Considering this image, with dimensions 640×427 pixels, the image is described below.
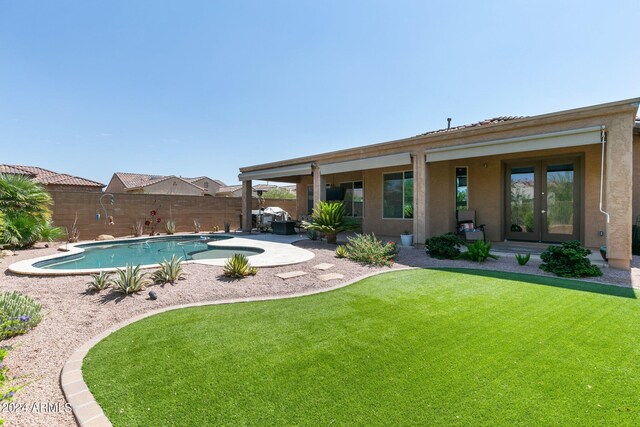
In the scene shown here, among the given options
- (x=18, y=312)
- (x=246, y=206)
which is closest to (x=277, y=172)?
(x=246, y=206)

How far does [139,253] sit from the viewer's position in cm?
1155

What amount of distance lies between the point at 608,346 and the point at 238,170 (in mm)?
17958

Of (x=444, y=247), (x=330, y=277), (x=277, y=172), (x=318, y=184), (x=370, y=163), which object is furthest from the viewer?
(x=277, y=172)

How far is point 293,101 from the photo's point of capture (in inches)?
667

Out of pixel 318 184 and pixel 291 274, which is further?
pixel 318 184

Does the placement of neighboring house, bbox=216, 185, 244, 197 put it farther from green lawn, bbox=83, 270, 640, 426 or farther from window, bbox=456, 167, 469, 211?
green lawn, bbox=83, 270, 640, 426

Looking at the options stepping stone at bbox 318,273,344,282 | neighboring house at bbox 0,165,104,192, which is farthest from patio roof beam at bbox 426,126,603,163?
neighboring house at bbox 0,165,104,192

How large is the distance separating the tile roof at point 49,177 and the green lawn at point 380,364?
2639 cm

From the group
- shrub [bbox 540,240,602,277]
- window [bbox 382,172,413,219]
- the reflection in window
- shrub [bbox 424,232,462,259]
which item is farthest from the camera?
window [bbox 382,172,413,219]

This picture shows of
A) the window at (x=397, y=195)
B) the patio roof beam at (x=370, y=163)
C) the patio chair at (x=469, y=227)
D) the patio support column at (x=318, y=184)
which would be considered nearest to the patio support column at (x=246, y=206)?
the patio support column at (x=318, y=184)

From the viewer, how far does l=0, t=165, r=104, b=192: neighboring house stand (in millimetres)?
22798

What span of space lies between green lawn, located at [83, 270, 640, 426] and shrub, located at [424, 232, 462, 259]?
3.78m

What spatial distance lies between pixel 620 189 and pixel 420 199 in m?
5.09

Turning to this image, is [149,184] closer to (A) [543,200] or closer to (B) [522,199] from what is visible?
(B) [522,199]
